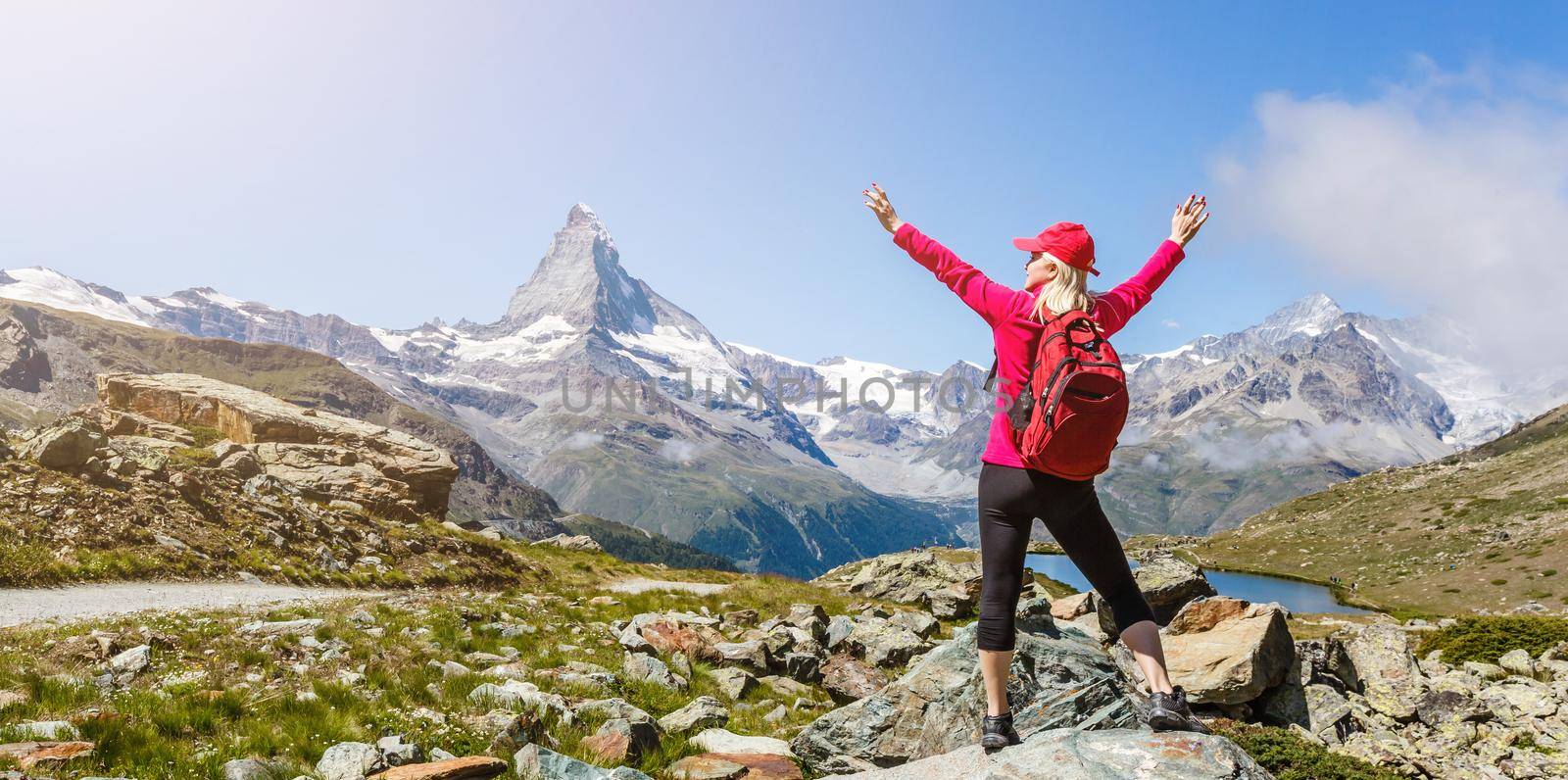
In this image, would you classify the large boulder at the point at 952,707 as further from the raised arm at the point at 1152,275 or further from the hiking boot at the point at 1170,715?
the raised arm at the point at 1152,275

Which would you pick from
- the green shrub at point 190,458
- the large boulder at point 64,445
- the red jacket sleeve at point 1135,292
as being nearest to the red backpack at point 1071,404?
the red jacket sleeve at point 1135,292

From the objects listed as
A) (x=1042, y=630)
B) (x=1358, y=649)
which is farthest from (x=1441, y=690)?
(x=1042, y=630)

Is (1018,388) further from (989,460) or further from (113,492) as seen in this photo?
(113,492)

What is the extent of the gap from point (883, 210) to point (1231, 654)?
438 inches

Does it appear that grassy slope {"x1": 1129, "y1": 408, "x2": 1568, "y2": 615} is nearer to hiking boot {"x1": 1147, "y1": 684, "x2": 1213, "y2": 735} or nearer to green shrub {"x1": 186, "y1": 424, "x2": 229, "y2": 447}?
hiking boot {"x1": 1147, "y1": 684, "x2": 1213, "y2": 735}

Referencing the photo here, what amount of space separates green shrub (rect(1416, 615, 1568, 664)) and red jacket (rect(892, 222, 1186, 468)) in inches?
948

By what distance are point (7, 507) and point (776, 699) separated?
2623 centimetres

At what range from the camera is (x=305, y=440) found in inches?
1784

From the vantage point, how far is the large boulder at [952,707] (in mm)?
7828

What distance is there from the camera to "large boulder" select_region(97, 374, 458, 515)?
132 feet

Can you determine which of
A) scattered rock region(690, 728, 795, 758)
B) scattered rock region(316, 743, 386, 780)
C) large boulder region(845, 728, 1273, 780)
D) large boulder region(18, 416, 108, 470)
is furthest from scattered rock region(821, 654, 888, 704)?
large boulder region(18, 416, 108, 470)

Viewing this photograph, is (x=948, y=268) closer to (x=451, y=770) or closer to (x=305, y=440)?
(x=451, y=770)

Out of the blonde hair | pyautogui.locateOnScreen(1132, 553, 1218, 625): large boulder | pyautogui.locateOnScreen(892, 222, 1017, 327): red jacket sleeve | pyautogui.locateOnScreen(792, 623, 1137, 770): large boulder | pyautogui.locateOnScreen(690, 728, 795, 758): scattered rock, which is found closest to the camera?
the blonde hair

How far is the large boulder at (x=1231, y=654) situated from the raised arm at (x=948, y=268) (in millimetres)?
8537
